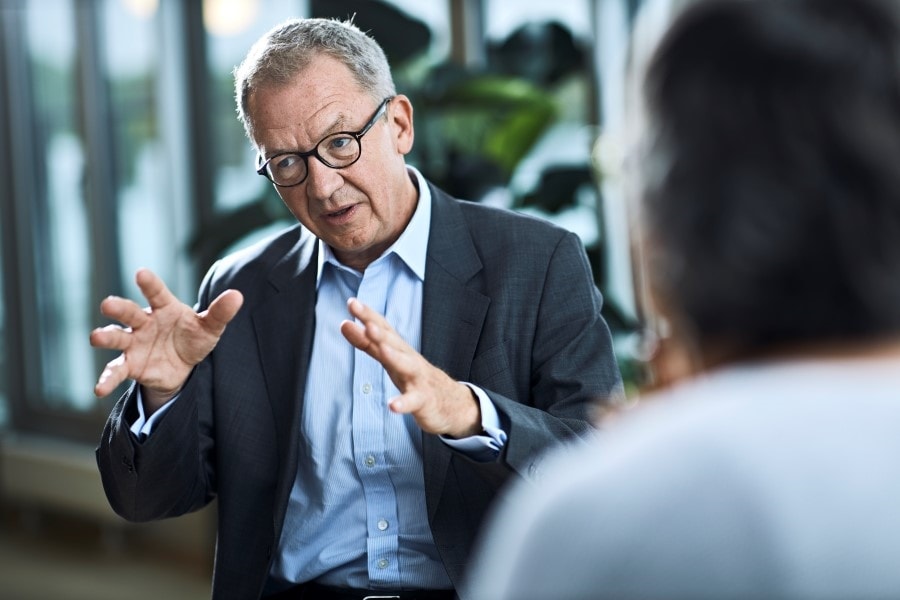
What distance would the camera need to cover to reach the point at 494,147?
137 inches

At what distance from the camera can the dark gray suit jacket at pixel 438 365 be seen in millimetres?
1837

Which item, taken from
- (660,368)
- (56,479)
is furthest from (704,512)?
(56,479)

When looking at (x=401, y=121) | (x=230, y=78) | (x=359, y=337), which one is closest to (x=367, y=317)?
(x=359, y=337)

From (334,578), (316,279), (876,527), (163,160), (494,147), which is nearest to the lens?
(876,527)

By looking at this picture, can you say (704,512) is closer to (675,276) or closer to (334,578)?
(675,276)

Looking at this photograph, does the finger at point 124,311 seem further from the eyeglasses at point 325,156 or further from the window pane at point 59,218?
the window pane at point 59,218

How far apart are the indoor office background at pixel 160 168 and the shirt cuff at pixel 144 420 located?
5.03ft

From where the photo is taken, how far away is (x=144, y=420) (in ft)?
6.10

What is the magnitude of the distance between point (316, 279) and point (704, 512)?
143 centimetres

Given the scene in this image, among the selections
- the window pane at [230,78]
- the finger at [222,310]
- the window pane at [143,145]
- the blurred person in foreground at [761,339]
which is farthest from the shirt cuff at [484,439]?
the window pane at [143,145]

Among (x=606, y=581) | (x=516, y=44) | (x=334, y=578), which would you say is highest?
(x=516, y=44)

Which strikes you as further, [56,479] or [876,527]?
[56,479]

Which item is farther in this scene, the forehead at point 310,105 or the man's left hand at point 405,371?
the forehead at point 310,105

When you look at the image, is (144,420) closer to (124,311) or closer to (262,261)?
(124,311)
